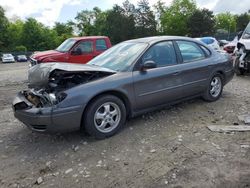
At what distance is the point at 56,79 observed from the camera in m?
4.58

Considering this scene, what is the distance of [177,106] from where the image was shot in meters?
6.14

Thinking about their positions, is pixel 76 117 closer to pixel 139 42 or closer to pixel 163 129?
pixel 163 129

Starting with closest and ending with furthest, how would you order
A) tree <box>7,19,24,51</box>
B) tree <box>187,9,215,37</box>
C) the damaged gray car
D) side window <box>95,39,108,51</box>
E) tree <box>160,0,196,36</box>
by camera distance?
the damaged gray car, side window <box>95,39,108,51</box>, tree <box>187,9,215,37</box>, tree <box>7,19,24,51</box>, tree <box>160,0,196,36</box>

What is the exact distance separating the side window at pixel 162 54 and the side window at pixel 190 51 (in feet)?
0.84

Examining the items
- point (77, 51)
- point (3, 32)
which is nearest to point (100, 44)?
point (77, 51)

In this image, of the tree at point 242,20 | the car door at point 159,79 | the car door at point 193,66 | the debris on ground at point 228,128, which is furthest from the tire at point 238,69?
the tree at point 242,20

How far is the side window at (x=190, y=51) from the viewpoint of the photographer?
5.77m

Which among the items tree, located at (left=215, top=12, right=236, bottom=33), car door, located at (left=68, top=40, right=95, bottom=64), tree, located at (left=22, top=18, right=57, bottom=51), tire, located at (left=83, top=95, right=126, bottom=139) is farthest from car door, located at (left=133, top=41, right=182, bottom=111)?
tree, located at (left=215, top=12, right=236, bottom=33)

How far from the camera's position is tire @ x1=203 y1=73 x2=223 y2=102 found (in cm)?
627

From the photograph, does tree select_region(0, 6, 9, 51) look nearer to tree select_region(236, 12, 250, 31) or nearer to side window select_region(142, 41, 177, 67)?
tree select_region(236, 12, 250, 31)

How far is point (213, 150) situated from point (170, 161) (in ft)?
2.31

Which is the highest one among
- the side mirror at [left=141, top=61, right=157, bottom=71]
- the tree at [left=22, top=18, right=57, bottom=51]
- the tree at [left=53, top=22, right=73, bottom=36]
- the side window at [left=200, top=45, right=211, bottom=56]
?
the tree at [left=53, top=22, right=73, bottom=36]

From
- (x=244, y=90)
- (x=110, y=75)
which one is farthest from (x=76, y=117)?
(x=244, y=90)

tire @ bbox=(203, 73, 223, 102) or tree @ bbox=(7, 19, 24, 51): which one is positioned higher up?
tree @ bbox=(7, 19, 24, 51)
